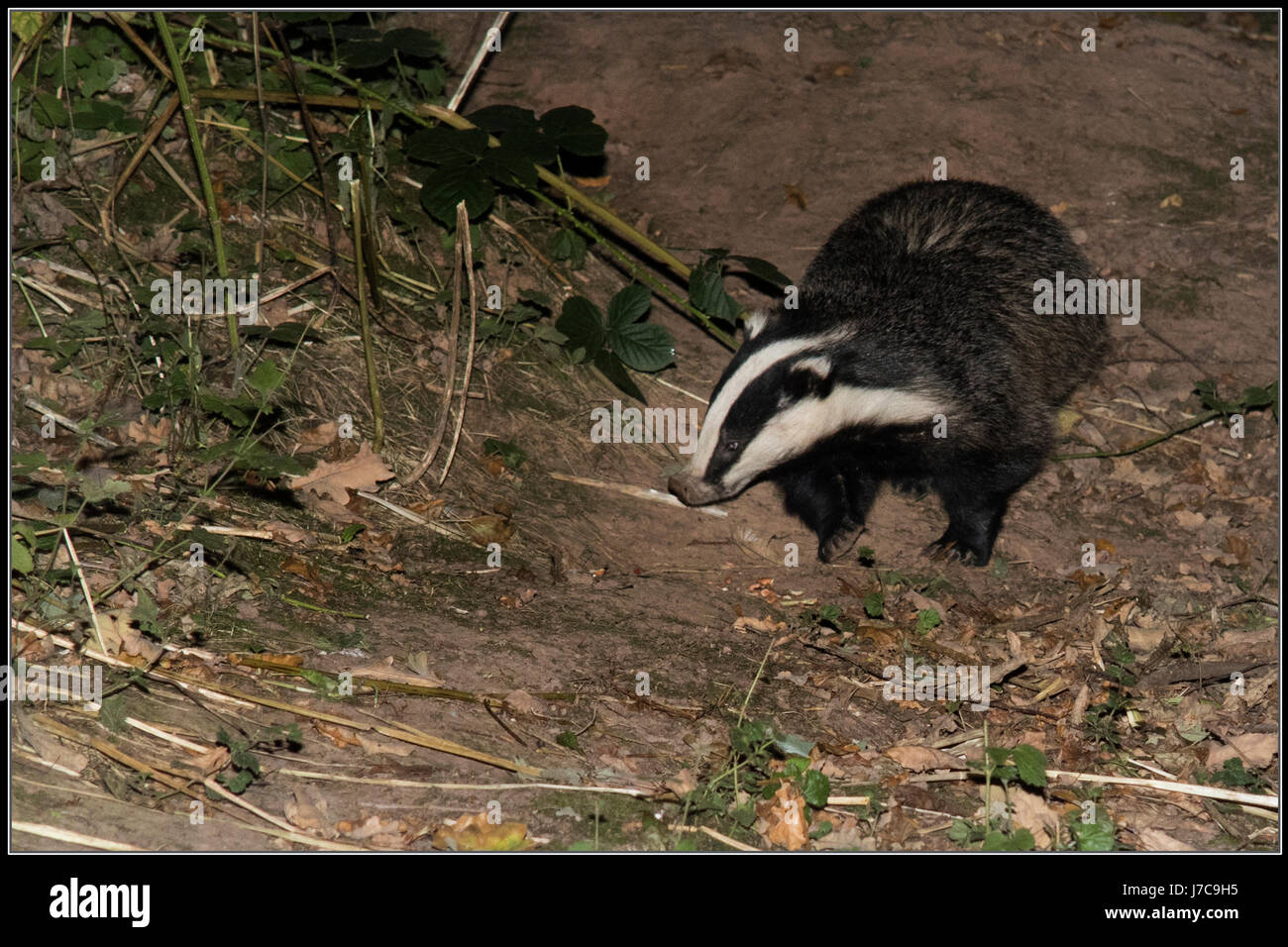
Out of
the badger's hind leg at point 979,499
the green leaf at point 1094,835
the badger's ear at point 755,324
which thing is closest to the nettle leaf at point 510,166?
the badger's ear at point 755,324

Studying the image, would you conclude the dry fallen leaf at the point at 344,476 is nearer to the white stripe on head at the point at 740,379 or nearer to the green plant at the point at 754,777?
the white stripe on head at the point at 740,379

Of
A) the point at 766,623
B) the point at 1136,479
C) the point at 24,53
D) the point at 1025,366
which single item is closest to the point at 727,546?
the point at 766,623

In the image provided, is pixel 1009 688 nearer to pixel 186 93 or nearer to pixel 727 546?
pixel 727 546

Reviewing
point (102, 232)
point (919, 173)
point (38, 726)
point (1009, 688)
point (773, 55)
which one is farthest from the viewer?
point (773, 55)

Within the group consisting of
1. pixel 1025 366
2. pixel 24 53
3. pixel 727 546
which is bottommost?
pixel 727 546

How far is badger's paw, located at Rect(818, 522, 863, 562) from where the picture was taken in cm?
471

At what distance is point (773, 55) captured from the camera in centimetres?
695

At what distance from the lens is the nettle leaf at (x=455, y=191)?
467 cm

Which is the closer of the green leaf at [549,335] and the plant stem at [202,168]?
the plant stem at [202,168]

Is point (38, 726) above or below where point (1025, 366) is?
below

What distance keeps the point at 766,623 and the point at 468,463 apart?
1382 mm

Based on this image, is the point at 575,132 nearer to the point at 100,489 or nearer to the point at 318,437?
the point at 318,437

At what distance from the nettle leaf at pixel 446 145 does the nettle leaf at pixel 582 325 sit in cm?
75

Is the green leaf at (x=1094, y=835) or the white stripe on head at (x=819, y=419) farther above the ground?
the white stripe on head at (x=819, y=419)
